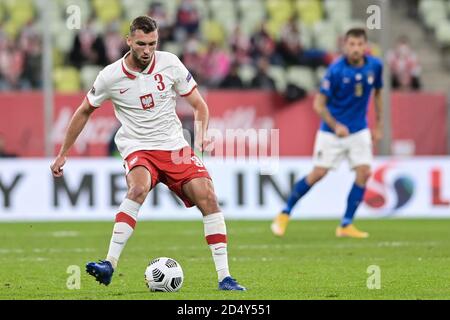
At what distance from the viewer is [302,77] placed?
69.2ft

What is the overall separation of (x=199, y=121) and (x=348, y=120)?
506 cm

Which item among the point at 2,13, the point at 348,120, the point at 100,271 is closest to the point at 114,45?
the point at 2,13

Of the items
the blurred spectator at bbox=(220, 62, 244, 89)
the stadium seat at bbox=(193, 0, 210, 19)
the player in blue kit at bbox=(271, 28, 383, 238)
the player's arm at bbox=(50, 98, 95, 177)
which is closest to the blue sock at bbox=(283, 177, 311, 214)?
the player in blue kit at bbox=(271, 28, 383, 238)

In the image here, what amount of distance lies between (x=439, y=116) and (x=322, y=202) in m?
3.87

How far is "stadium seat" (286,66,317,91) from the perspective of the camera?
20984 millimetres

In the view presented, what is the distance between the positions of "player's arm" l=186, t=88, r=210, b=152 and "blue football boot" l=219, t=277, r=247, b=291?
964 millimetres

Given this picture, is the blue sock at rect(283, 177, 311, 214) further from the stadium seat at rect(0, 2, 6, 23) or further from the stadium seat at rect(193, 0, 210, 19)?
the stadium seat at rect(0, 2, 6, 23)

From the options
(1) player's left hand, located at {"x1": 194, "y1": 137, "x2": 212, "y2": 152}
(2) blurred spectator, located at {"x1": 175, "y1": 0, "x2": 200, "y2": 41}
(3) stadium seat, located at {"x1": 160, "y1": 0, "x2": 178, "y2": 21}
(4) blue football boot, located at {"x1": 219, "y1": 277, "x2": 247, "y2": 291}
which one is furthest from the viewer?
(3) stadium seat, located at {"x1": 160, "y1": 0, "x2": 178, "y2": 21}

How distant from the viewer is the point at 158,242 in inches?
513

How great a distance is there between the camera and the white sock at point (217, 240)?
8.16 meters

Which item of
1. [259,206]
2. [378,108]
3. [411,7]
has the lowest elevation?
[259,206]

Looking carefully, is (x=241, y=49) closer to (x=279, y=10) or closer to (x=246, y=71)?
(x=246, y=71)

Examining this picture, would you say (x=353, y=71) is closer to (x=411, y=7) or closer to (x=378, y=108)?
(x=378, y=108)
